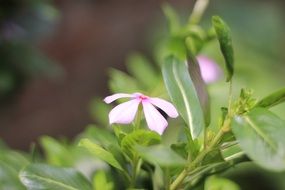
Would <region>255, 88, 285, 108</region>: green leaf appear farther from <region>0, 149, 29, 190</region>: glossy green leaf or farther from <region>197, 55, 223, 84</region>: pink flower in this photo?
<region>197, 55, 223, 84</region>: pink flower

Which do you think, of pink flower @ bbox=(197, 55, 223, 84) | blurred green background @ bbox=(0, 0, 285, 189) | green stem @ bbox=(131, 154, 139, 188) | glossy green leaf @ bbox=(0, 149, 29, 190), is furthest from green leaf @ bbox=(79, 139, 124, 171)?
blurred green background @ bbox=(0, 0, 285, 189)

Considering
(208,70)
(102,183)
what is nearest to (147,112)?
(102,183)

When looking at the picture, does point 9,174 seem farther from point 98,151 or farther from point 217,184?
point 217,184

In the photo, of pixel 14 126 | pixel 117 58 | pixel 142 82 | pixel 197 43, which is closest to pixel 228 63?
pixel 197 43

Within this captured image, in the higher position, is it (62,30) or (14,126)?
(62,30)

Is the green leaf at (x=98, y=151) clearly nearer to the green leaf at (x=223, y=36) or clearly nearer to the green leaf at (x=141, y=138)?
the green leaf at (x=141, y=138)

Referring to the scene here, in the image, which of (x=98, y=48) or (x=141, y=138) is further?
(x=98, y=48)

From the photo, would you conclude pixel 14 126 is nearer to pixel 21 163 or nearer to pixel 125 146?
pixel 21 163

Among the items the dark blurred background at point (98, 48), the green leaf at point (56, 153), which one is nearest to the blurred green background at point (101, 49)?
the dark blurred background at point (98, 48)
